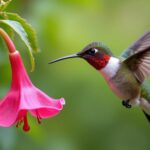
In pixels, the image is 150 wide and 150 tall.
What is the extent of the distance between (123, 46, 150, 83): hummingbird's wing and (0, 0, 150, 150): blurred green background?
0.78 meters

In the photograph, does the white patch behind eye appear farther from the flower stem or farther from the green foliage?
the flower stem

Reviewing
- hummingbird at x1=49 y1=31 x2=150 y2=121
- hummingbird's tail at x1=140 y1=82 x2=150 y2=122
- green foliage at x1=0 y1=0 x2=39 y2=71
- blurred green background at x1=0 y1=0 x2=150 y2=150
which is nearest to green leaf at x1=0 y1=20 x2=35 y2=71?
green foliage at x1=0 y1=0 x2=39 y2=71

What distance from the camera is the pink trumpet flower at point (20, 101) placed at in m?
2.10

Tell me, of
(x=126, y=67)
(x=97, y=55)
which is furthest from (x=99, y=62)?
(x=126, y=67)

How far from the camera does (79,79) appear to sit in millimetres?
5121

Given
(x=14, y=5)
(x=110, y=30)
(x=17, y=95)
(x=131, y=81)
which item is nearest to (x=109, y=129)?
(x=110, y=30)

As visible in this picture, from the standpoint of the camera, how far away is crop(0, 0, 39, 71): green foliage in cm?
214

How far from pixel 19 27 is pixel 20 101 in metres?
0.27

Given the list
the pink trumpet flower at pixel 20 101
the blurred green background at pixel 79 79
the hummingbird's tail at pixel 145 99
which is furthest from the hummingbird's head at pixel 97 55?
the blurred green background at pixel 79 79

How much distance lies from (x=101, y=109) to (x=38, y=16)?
1621 millimetres

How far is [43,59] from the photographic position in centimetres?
426

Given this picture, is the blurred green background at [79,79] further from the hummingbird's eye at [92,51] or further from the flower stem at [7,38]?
the flower stem at [7,38]

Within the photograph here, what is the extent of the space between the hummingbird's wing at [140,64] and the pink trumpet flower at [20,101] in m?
0.61

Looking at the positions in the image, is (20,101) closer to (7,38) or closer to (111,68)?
(7,38)
